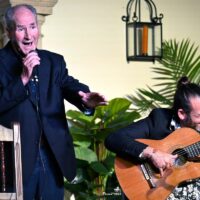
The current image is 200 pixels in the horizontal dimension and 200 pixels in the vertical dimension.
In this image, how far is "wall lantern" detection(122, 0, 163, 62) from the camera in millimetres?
7109

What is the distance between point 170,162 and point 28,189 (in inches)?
28.5

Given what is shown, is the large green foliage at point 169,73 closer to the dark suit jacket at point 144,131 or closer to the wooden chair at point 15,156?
the dark suit jacket at point 144,131

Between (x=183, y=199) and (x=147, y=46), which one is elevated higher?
(x=147, y=46)

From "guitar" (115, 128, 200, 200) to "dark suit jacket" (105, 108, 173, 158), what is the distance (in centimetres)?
5

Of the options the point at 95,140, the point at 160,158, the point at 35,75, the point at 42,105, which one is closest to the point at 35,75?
the point at 35,75

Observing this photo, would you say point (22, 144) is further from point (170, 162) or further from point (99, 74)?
point (99, 74)

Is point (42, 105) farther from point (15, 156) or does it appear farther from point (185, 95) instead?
point (185, 95)

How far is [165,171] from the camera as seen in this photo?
13.5ft

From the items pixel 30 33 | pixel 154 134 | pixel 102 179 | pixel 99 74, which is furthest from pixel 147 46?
pixel 30 33

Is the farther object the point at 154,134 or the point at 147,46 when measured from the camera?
the point at 147,46

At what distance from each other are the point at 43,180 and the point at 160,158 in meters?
0.61

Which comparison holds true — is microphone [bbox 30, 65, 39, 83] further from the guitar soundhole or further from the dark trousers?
the guitar soundhole

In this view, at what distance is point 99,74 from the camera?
6977mm

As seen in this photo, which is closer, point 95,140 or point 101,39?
point 95,140
